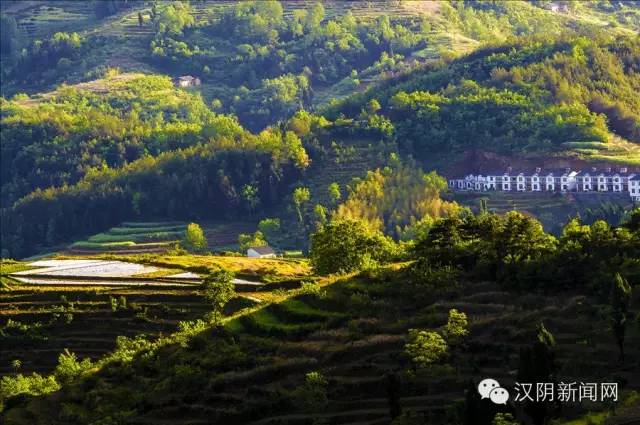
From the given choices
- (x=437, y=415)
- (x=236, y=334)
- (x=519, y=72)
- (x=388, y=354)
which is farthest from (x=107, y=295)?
(x=519, y=72)

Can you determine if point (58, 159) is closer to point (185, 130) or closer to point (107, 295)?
point (185, 130)

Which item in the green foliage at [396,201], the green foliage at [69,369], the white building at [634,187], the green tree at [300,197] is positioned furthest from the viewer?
the green tree at [300,197]

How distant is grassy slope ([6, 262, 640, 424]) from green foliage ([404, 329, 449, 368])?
583 mm

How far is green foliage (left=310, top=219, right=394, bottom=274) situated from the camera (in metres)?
80.9

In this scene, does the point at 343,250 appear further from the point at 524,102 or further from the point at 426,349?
the point at 524,102

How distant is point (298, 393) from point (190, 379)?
5989 millimetres

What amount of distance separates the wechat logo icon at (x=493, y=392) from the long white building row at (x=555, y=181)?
258 ft

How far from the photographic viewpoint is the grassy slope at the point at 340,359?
5538 cm

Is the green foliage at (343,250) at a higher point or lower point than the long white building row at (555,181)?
higher

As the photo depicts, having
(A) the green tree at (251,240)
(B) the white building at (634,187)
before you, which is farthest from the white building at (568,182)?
(A) the green tree at (251,240)

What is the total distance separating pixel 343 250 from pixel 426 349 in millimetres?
25020

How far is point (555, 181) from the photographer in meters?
132

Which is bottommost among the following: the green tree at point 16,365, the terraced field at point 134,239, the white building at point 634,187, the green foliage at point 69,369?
the terraced field at point 134,239

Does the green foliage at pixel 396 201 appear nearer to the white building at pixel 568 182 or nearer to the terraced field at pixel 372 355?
the white building at pixel 568 182
